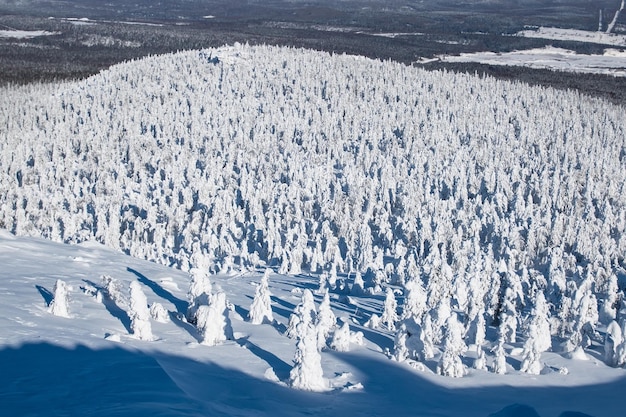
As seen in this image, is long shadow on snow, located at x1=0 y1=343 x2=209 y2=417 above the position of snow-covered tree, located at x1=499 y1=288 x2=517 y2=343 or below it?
above

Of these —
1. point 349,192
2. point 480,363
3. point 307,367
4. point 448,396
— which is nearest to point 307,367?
point 307,367

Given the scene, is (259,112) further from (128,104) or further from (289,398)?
(289,398)

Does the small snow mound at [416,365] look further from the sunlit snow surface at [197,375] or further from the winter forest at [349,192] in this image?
the sunlit snow surface at [197,375]

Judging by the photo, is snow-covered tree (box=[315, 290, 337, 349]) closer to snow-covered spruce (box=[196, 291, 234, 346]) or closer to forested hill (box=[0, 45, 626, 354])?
snow-covered spruce (box=[196, 291, 234, 346])

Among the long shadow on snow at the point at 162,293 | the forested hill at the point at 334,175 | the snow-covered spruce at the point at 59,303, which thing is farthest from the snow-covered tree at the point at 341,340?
the snow-covered spruce at the point at 59,303

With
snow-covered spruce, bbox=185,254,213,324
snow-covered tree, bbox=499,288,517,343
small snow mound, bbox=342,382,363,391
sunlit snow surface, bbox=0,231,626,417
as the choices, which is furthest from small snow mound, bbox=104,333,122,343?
snow-covered tree, bbox=499,288,517,343
